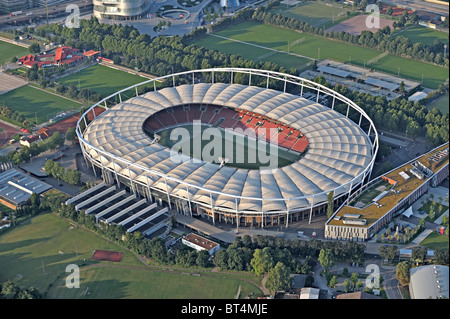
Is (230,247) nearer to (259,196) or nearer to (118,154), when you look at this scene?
(259,196)

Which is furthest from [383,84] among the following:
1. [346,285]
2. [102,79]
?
[346,285]

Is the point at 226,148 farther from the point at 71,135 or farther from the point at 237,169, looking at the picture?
the point at 71,135

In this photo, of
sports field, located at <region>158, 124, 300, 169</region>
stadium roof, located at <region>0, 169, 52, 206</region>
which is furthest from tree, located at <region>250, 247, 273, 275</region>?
stadium roof, located at <region>0, 169, 52, 206</region>

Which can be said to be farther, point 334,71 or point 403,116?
point 334,71

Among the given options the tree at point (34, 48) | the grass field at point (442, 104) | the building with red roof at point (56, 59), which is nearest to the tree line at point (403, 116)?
the grass field at point (442, 104)

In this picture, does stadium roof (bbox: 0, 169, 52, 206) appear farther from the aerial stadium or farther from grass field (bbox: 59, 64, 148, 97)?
grass field (bbox: 59, 64, 148, 97)
